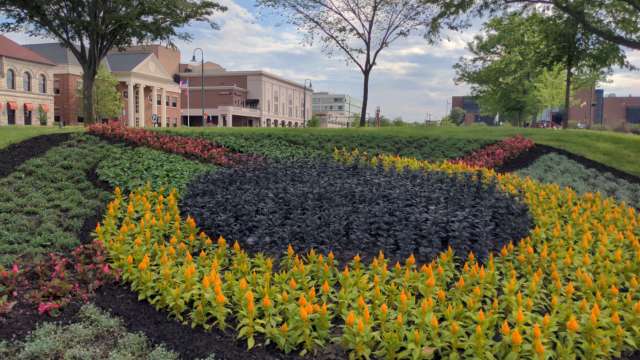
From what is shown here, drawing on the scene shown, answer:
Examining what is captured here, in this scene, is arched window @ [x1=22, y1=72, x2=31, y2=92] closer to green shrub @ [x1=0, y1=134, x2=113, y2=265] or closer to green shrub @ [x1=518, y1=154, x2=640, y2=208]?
green shrub @ [x1=0, y1=134, x2=113, y2=265]

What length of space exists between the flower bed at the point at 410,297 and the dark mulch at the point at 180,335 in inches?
3.6

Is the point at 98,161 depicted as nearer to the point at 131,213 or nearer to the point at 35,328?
the point at 131,213

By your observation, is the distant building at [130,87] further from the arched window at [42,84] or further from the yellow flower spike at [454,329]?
the yellow flower spike at [454,329]

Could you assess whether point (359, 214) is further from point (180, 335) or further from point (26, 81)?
point (26, 81)

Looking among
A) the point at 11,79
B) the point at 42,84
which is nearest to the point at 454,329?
the point at 11,79

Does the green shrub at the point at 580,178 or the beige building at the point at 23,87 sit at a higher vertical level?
the beige building at the point at 23,87

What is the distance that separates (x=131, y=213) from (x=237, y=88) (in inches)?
3003

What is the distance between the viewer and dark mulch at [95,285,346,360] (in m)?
3.71

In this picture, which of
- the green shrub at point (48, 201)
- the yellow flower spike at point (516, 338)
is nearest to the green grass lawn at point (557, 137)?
the green shrub at point (48, 201)

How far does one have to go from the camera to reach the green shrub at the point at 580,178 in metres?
11.3

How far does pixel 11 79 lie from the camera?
47906 millimetres

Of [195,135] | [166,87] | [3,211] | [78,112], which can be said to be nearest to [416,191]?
[3,211]

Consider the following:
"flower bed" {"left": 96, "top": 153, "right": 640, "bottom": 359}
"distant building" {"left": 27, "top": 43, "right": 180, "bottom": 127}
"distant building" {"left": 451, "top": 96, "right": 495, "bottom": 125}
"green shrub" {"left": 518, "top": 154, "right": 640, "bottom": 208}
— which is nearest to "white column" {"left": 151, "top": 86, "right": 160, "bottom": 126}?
"distant building" {"left": 27, "top": 43, "right": 180, "bottom": 127}

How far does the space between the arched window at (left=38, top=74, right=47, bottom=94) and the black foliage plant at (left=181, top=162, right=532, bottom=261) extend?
172 ft
